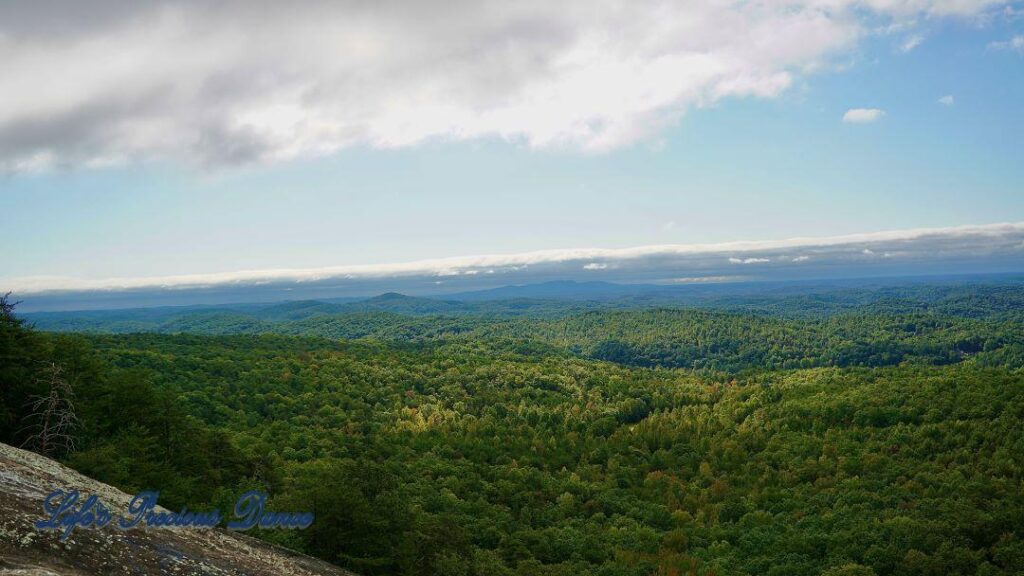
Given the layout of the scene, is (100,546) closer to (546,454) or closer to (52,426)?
(52,426)

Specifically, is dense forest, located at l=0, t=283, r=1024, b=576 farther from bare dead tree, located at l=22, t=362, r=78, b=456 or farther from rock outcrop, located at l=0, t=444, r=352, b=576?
rock outcrop, located at l=0, t=444, r=352, b=576

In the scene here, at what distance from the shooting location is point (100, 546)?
1594 centimetres

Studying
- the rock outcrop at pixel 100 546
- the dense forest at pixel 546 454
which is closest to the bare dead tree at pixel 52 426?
the dense forest at pixel 546 454

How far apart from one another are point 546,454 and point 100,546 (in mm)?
100190

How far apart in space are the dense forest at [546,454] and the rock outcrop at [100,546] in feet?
23.5

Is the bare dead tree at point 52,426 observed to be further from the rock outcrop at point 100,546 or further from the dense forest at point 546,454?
the rock outcrop at point 100,546

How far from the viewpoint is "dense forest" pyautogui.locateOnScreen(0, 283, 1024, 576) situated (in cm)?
3788

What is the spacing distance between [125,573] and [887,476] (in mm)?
105727

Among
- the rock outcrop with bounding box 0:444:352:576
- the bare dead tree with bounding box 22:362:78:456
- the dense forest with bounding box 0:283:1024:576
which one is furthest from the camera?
the dense forest with bounding box 0:283:1024:576

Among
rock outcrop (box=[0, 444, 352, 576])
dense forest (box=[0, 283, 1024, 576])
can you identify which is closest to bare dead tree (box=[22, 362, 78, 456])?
dense forest (box=[0, 283, 1024, 576])

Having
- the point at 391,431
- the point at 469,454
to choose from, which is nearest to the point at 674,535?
the point at 469,454

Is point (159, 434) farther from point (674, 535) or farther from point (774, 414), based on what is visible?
point (774, 414)

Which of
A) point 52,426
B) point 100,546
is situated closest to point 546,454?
point 52,426

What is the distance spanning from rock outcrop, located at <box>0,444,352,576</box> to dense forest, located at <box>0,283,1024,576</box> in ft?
23.5
